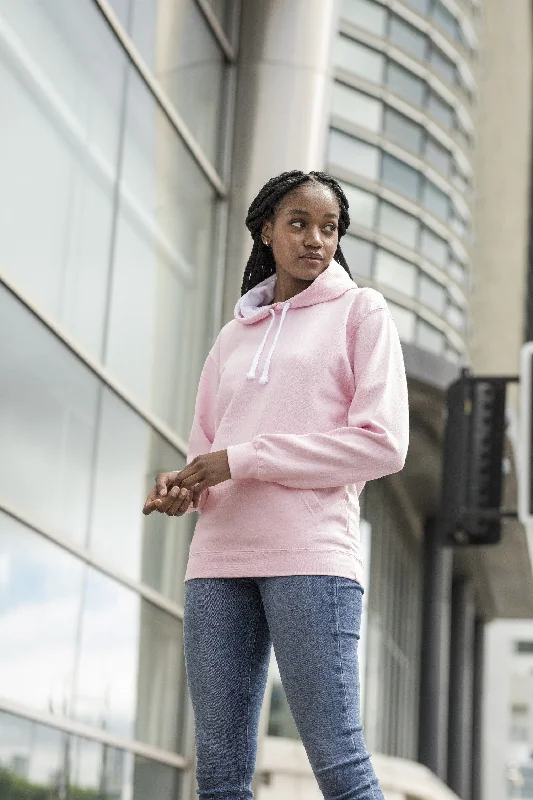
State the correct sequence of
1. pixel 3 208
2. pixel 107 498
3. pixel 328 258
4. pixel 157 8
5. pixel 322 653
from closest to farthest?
1. pixel 322 653
2. pixel 328 258
3. pixel 3 208
4. pixel 107 498
5. pixel 157 8

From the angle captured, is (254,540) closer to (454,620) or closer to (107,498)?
(107,498)

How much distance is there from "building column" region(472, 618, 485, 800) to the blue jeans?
33992 millimetres

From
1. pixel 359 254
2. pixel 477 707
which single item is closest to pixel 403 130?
pixel 359 254

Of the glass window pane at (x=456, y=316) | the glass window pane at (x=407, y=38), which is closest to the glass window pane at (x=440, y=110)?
the glass window pane at (x=407, y=38)

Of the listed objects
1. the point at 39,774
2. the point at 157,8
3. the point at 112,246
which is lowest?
the point at 39,774

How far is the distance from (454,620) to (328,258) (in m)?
27.9

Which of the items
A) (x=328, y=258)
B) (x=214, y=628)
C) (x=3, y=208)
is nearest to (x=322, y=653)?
(x=214, y=628)

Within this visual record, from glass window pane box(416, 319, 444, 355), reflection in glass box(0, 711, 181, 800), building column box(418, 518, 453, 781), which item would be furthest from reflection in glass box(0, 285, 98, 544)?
building column box(418, 518, 453, 781)

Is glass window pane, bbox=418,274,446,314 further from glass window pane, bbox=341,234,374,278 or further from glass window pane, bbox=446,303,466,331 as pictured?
glass window pane, bbox=341,234,374,278

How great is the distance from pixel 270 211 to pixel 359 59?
639 inches

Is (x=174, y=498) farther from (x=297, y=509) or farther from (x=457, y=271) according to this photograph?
(x=457, y=271)

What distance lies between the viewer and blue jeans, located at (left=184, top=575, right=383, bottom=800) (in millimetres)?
2779

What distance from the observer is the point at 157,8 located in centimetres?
789

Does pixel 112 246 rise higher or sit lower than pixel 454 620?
lower
